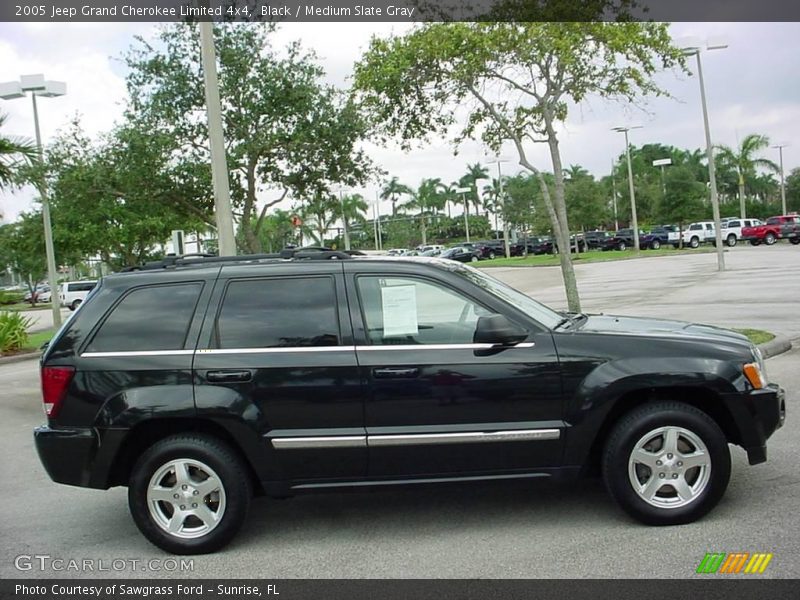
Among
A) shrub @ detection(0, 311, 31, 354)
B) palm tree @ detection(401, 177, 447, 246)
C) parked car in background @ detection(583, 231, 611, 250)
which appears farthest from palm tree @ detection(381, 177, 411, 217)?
shrub @ detection(0, 311, 31, 354)

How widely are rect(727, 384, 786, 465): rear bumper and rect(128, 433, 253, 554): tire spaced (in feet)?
10.1

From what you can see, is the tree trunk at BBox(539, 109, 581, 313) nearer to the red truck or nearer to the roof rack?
the roof rack

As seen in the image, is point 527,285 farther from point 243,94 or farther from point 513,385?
point 513,385

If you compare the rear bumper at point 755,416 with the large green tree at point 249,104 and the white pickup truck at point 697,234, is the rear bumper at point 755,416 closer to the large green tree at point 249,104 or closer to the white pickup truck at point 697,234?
the large green tree at point 249,104

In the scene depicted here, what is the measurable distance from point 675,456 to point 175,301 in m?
3.29

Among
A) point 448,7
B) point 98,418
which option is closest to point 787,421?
point 98,418

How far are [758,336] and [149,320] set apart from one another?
363 inches

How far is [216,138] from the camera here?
10.0 meters

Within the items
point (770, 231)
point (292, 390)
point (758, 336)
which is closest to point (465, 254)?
point (770, 231)

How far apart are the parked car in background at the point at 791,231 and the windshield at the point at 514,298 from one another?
49579mm

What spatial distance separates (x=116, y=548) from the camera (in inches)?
196

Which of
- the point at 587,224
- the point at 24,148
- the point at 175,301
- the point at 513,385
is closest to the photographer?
the point at 513,385

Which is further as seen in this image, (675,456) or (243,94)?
(243,94)

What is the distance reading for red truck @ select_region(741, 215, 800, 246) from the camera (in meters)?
49.6
